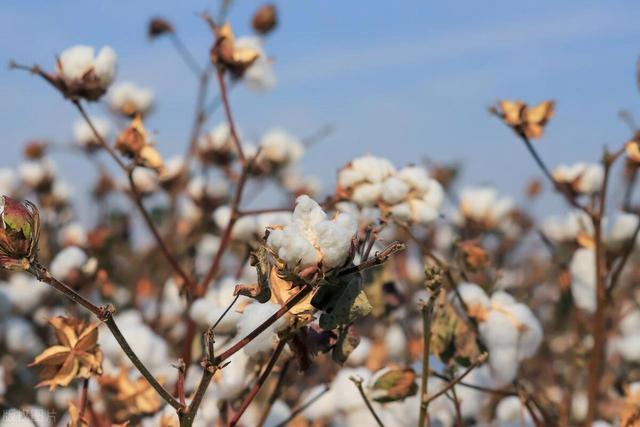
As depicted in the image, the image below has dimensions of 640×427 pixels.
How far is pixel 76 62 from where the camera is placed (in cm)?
124

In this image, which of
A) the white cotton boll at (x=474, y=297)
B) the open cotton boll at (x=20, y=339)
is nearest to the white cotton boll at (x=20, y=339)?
the open cotton boll at (x=20, y=339)

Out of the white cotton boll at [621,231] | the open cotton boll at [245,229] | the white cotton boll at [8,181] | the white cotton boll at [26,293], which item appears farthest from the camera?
the white cotton boll at [8,181]

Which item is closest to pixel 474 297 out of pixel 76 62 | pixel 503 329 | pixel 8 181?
pixel 503 329

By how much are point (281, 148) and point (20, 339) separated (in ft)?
2.96

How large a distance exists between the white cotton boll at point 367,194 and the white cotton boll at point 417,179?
0.05 m

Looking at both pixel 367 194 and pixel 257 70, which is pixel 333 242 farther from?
pixel 257 70

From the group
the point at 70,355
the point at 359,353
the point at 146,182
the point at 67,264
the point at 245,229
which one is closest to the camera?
the point at 70,355

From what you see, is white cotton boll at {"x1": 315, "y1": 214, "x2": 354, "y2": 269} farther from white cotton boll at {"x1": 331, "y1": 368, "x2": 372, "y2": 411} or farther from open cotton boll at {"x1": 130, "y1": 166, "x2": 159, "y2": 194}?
open cotton boll at {"x1": 130, "y1": 166, "x2": 159, "y2": 194}

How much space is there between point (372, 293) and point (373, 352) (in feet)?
3.10

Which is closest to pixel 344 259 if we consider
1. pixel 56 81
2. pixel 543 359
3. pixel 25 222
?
pixel 25 222

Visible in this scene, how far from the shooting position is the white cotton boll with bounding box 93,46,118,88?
125 centimetres

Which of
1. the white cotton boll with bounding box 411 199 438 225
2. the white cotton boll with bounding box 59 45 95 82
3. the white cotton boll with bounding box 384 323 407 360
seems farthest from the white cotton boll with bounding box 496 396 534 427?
the white cotton boll with bounding box 384 323 407 360

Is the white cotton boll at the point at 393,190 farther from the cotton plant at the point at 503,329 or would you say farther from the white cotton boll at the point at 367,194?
the cotton plant at the point at 503,329

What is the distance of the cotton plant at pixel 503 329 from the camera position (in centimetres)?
113
